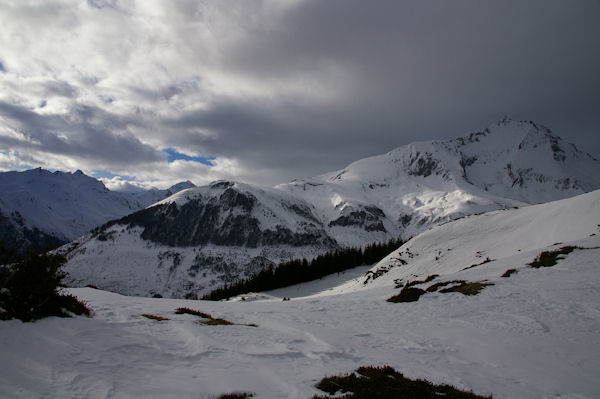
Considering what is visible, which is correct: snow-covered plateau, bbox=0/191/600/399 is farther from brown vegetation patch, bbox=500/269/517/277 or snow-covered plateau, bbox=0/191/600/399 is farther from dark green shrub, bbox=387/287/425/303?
dark green shrub, bbox=387/287/425/303

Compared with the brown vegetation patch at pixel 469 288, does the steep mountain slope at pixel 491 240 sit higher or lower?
higher

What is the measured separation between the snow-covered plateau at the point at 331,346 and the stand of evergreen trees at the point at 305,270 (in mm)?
75453

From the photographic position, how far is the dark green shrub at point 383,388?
8180mm

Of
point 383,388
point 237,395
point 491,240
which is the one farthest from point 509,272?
point 491,240

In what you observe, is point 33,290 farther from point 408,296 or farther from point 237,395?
point 408,296

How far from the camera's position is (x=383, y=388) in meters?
8.60

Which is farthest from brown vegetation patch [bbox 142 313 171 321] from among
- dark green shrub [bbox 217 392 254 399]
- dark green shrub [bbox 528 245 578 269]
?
dark green shrub [bbox 528 245 578 269]

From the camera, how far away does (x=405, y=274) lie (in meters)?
51.8

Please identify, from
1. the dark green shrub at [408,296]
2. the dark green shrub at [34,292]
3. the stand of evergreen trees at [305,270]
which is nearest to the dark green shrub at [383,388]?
the dark green shrub at [34,292]

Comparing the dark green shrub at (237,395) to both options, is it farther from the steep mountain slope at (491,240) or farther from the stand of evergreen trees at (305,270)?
the stand of evergreen trees at (305,270)

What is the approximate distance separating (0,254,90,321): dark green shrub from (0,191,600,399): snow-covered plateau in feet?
2.42

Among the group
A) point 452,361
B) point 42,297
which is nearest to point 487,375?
point 452,361

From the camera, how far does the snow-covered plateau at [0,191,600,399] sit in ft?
27.9

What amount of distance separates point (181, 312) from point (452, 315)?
50.8 feet
